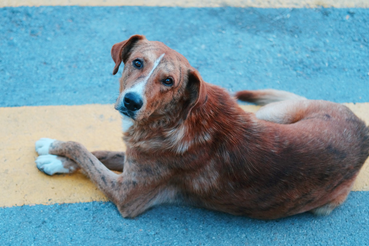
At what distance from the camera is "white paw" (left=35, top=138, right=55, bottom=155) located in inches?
132

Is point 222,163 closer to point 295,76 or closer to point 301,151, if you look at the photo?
point 301,151

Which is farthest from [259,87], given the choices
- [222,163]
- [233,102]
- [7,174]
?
[7,174]

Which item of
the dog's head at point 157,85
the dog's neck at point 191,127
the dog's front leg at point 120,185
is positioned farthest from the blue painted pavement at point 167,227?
the dog's head at point 157,85

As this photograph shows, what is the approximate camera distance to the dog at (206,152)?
2844 millimetres

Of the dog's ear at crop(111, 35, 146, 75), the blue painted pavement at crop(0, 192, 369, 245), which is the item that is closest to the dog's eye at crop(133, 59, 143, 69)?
the dog's ear at crop(111, 35, 146, 75)

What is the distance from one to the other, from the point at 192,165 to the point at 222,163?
0.25 meters

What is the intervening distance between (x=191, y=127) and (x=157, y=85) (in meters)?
0.45

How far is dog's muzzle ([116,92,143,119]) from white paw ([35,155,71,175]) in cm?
96

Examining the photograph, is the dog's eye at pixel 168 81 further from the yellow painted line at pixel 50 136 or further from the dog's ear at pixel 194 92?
the yellow painted line at pixel 50 136

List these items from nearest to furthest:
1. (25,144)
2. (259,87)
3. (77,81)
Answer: (25,144)
(77,81)
(259,87)

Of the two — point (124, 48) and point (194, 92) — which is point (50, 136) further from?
point (194, 92)

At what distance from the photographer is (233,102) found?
3088 mm

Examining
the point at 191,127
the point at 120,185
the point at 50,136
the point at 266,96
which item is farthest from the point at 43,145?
the point at 266,96

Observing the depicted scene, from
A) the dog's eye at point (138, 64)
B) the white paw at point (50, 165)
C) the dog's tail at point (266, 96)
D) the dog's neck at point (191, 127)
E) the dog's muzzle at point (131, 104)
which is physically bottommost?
the white paw at point (50, 165)
